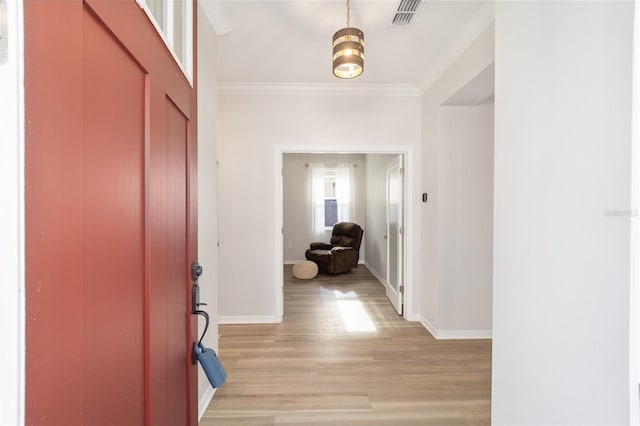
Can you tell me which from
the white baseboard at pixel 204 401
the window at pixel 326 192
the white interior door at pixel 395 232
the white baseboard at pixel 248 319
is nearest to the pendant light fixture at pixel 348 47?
the white interior door at pixel 395 232

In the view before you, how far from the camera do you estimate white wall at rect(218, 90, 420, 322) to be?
3.30m

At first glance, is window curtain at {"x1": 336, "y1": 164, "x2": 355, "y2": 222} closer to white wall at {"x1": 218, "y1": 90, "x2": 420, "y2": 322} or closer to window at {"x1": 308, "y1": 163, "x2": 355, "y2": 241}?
window at {"x1": 308, "y1": 163, "x2": 355, "y2": 241}

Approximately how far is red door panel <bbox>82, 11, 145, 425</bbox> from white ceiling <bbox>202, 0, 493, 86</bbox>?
178 cm

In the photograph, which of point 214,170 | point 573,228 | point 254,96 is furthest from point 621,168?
point 254,96

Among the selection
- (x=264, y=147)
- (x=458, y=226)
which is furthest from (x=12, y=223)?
(x=458, y=226)

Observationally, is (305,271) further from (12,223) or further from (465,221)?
(12,223)

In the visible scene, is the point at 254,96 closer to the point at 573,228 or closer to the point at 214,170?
the point at 214,170

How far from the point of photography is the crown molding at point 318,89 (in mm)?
3254

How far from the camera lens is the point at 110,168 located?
21.9 inches

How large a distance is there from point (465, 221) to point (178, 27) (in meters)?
2.91

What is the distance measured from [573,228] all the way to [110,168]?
1.27m

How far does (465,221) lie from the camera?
3.01 m

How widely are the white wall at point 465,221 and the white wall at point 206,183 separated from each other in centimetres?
216

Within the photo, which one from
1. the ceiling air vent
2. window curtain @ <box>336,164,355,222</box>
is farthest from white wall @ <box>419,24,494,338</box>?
window curtain @ <box>336,164,355,222</box>
